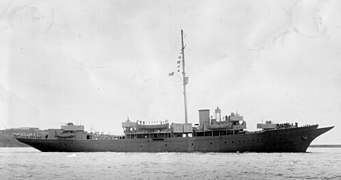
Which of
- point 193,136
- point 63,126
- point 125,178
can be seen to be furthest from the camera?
point 63,126

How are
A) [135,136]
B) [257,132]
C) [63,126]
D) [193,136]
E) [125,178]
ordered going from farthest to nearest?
[63,126] → [135,136] → [193,136] → [257,132] → [125,178]

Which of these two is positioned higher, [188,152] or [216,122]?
[216,122]

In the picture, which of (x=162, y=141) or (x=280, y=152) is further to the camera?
(x=162, y=141)

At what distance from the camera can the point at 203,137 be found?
61.4 m

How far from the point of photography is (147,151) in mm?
64875

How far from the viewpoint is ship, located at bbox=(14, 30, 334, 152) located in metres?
59.2

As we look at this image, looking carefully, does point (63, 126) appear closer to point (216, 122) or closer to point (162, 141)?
point (162, 141)

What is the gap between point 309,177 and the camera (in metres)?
29.5

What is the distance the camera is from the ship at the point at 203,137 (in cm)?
5925

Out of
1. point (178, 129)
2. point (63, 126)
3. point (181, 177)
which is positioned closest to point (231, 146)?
point (178, 129)

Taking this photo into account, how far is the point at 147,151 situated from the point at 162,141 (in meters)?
2.75

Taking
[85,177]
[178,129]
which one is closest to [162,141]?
[178,129]

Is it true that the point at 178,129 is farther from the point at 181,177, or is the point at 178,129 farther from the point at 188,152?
the point at 181,177

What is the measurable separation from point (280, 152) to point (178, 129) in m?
13.6
